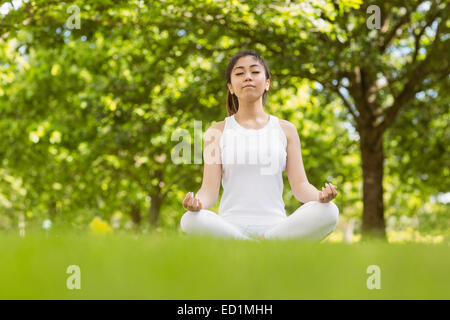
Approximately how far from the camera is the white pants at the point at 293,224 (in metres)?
4.36

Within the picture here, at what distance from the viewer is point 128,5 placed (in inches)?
419

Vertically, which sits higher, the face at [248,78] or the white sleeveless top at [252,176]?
the face at [248,78]

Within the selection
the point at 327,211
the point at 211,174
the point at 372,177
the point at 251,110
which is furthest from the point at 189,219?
the point at 372,177

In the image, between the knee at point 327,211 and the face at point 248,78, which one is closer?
the knee at point 327,211

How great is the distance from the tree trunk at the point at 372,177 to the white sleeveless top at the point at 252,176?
8993mm

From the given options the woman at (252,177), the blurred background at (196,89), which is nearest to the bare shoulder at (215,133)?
the woman at (252,177)

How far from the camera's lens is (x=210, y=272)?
222cm

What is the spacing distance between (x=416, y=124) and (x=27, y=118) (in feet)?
41.4

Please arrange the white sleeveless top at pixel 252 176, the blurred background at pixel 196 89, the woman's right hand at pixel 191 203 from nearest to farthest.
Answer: the woman's right hand at pixel 191 203, the white sleeveless top at pixel 252 176, the blurred background at pixel 196 89

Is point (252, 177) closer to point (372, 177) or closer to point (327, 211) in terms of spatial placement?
point (327, 211)

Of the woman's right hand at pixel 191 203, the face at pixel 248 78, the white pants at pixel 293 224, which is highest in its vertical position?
the face at pixel 248 78

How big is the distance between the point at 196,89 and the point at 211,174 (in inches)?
340

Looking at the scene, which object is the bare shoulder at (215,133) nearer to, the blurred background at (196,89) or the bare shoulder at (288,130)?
the bare shoulder at (288,130)

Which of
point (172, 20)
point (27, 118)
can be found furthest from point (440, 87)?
point (27, 118)
